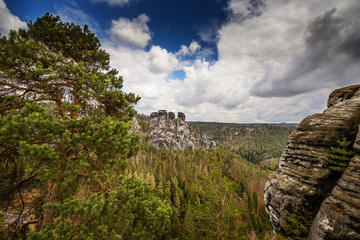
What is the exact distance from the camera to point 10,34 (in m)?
5.17

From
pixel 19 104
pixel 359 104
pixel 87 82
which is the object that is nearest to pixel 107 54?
pixel 87 82

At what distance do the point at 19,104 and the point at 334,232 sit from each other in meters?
12.6

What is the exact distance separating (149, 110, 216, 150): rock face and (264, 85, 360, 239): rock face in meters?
101

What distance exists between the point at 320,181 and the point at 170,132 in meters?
109

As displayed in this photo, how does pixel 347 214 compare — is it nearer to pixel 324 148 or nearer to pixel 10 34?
pixel 324 148

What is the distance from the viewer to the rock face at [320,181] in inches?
196

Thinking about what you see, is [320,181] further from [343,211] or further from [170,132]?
[170,132]

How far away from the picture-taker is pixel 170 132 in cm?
11438

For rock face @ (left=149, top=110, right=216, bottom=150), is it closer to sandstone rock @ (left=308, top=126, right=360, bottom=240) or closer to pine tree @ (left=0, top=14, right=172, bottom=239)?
pine tree @ (left=0, top=14, right=172, bottom=239)

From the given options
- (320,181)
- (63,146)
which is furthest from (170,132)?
(63,146)

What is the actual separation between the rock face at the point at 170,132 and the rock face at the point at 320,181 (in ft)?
331

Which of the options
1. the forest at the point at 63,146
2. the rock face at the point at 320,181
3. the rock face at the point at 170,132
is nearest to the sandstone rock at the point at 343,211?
the rock face at the point at 320,181

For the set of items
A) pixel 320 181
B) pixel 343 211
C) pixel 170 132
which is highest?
pixel 170 132

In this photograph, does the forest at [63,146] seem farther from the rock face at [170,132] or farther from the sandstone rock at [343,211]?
the rock face at [170,132]
